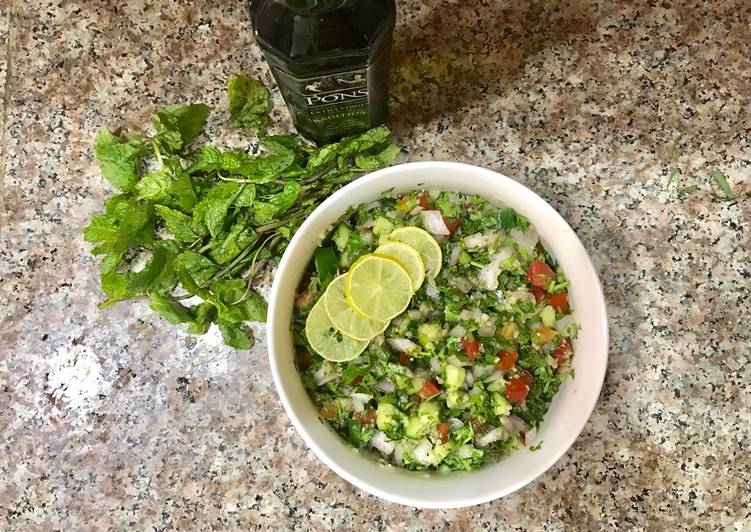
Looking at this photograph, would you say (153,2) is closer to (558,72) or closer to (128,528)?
(558,72)

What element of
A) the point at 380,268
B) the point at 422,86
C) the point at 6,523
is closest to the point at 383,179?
the point at 380,268

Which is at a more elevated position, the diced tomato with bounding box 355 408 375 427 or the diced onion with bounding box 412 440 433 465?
the diced tomato with bounding box 355 408 375 427

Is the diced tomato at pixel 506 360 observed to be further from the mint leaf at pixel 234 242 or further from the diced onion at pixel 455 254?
the mint leaf at pixel 234 242

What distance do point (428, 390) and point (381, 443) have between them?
0.12 metres

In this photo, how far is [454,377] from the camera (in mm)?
1171

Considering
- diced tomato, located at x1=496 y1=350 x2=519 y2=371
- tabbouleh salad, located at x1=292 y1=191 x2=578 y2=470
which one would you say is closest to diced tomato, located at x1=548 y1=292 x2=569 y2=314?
tabbouleh salad, located at x1=292 y1=191 x2=578 y2=470

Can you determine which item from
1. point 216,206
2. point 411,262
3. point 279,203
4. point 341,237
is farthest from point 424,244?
point 216,206

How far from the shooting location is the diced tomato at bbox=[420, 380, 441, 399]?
46.9 inches

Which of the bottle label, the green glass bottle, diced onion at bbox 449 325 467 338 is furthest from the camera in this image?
diced onion at bbox 449 325 467 338

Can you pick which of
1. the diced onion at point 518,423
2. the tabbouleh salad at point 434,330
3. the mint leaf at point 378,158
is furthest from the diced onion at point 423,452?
the mint leaf at point 378,158

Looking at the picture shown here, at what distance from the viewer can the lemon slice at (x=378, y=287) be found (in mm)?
1173

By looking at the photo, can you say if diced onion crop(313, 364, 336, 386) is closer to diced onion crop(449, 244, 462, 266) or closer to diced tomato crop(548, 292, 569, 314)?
diced onion crop(449, 244, 462, 266)

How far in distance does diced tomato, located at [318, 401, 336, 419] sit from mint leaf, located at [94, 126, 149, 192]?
494 mm

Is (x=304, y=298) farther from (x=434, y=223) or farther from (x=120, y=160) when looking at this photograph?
(x=120, y=160)
